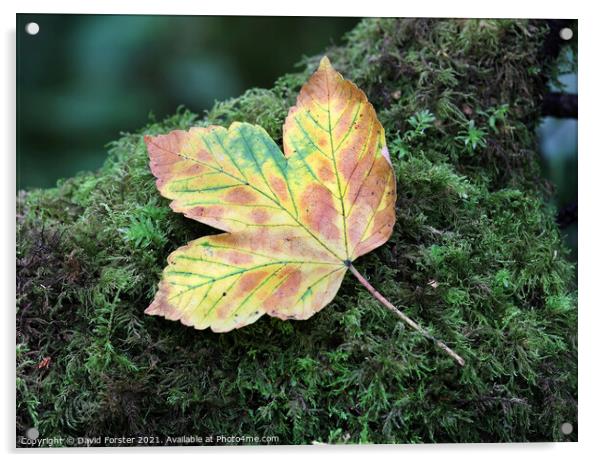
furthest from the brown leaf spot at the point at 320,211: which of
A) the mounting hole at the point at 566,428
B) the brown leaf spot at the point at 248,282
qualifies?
the mounting hole at the point at 566,428

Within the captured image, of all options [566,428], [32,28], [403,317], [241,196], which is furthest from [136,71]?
[566,428]

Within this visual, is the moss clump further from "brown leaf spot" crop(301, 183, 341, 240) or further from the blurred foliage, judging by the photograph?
the blurred foliage

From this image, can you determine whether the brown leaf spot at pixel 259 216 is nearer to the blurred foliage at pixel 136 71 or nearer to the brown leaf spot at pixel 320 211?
the brown leaf spot at pixel 320 211

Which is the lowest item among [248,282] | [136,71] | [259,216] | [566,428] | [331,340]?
[566,428]

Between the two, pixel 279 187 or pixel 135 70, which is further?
pixel 135 70

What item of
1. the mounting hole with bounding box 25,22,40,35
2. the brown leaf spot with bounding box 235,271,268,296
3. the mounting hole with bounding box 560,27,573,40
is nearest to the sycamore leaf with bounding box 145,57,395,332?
the brown leaf spot with bounding box 235,271,268,296

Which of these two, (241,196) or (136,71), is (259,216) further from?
(136,71)

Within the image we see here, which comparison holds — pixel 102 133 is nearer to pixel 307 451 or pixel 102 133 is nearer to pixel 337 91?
pixel 337 91

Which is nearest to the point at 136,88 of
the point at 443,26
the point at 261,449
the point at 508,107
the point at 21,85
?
the point at 21,85
